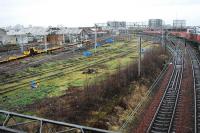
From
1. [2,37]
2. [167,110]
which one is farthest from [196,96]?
[2,37]

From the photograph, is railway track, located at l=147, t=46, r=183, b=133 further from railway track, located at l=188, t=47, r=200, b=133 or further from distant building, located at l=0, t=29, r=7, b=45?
distant building, located at l=0, t=29, r=7, b=45

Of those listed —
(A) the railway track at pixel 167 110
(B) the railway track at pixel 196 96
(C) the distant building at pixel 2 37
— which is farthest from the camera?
(C) the distant building at pixel 2 37

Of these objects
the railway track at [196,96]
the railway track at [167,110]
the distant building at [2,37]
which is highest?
the distant building at [2,37]

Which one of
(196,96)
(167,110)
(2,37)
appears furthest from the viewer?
(2,37)

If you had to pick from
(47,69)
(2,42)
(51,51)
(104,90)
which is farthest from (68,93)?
(2,42)

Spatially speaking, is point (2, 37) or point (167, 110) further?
point (2, 37)

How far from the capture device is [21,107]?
69.4 ft

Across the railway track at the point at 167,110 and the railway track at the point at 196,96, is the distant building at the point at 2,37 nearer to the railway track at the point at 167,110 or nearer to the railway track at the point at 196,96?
the railway track at the point at 196,96

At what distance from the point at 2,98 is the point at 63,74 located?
37.6 feet

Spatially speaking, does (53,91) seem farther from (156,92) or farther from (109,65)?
(109,65)

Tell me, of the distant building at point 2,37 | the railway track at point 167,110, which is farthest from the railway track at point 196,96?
the distant building at point 2,37

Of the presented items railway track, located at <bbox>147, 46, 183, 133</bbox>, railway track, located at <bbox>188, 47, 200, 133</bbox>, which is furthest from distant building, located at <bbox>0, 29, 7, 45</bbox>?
railway track, located at <bbox>147, 46, 183, 133</bbox>

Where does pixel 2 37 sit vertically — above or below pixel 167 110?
above

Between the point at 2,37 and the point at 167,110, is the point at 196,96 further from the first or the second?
the point at 2,37
